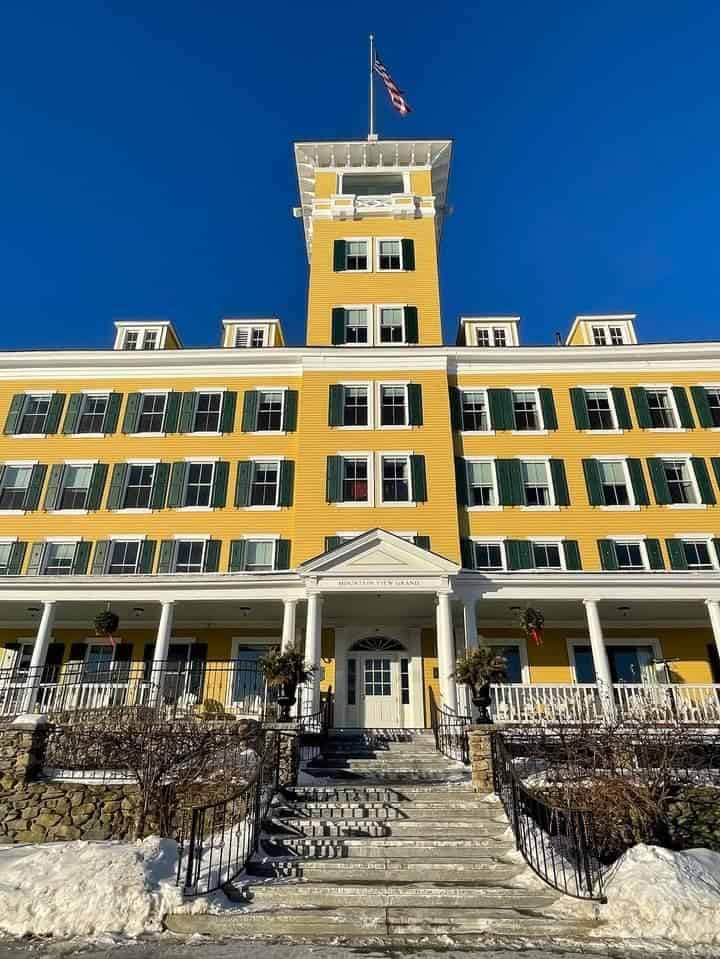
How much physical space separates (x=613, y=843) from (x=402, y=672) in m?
11.5

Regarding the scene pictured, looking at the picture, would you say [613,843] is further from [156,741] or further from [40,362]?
[40,362]

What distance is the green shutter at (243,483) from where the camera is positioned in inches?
877

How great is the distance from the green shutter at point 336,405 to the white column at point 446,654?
7.42 metres

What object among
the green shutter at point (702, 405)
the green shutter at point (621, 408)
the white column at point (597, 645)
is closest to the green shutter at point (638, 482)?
the green shutter at point (621, 408)

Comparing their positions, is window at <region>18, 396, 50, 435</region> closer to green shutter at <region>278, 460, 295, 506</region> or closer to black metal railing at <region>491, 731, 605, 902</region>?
green shutter at <region>278, 460, 295, 506</region>

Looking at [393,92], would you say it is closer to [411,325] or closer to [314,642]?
[411,325]

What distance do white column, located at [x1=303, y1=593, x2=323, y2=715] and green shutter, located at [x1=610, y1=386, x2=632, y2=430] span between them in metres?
12.5

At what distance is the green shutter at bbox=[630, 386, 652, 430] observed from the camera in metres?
23.3

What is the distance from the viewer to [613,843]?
974 centimetres

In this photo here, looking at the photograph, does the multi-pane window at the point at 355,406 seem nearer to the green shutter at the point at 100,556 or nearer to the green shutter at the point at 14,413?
the green shutter at the point at 100,556

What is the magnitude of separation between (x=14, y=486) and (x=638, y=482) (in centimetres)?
2168

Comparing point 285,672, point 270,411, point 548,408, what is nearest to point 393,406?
point 270,411

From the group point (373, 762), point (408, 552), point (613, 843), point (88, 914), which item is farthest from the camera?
point (408, 552)

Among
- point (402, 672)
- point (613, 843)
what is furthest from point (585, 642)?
point (613, 843)
